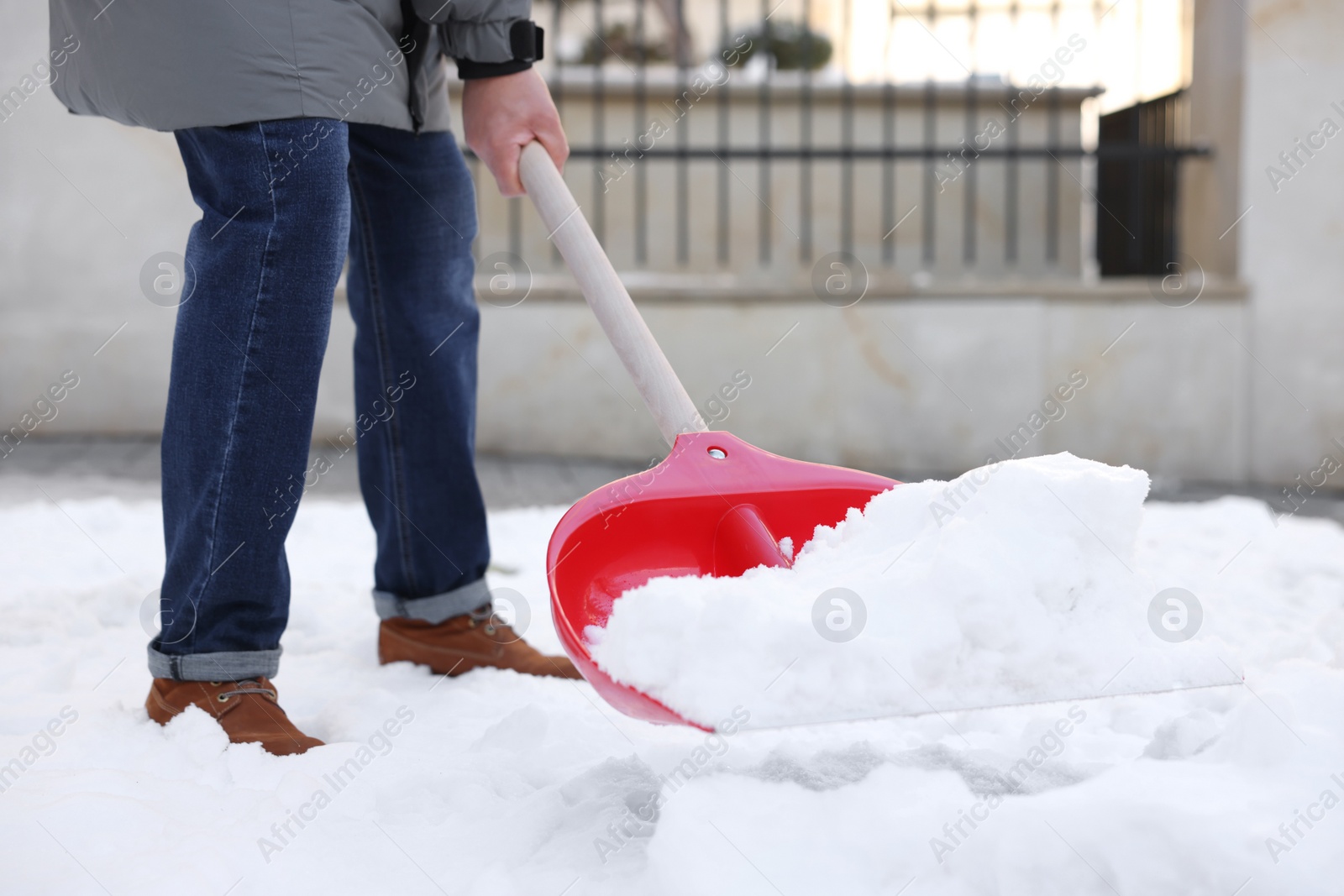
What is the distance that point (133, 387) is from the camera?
13.1 ft

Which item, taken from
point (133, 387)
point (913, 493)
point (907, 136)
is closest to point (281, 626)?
point (913, 493)

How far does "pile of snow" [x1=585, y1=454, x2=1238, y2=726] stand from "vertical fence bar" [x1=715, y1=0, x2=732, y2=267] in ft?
10.2

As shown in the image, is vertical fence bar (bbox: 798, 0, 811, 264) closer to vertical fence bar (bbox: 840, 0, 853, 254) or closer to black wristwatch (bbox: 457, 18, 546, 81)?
vertical fence bar (bbox: 840, 0, 853, 254)

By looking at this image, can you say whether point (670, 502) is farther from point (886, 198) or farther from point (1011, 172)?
point (886, 198)

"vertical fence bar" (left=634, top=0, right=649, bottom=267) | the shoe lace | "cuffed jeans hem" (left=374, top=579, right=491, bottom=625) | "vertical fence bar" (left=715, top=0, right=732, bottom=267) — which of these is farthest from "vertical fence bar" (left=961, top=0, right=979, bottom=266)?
the shoe lace

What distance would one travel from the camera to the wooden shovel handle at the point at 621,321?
1.39 m

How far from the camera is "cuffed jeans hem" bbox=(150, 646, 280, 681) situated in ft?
4.42

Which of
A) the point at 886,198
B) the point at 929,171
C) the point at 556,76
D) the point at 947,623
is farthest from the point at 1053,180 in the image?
the point at 947,623

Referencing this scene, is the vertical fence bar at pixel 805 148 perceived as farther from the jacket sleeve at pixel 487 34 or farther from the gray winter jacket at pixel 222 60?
the gray winter jacket at pixel 222 60

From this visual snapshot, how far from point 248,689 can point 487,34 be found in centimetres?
99

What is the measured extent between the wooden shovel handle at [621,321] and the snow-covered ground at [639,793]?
1.40 ft

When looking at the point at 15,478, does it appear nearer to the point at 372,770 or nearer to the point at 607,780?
the point at 372,770

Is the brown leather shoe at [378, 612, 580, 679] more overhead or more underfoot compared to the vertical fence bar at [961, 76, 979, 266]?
more underfoot

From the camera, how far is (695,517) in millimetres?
1354
